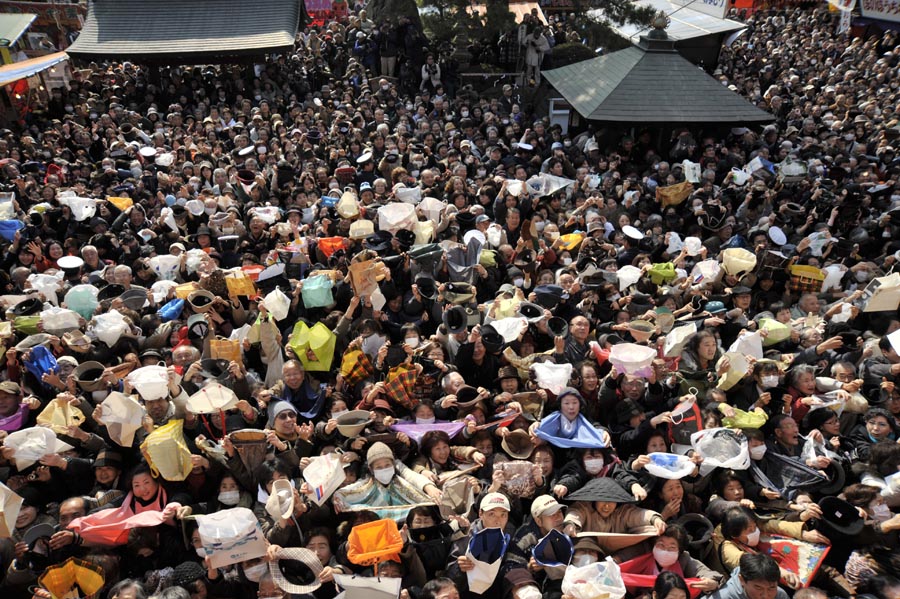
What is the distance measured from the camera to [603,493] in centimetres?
394

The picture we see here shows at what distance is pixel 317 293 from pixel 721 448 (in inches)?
156

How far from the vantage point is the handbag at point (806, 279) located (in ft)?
22.3

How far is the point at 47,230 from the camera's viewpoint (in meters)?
7.86

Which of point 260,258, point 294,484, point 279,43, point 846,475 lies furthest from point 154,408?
point 279,43

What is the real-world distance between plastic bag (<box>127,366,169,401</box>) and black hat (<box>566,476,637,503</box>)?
3.21 metres

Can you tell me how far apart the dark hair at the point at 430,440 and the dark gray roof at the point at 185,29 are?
1433 cm

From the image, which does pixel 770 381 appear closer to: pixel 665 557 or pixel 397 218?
pixel 665 557

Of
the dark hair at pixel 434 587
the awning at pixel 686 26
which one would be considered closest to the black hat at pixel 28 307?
the dark hair at pixel 434 587

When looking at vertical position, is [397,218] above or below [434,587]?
above

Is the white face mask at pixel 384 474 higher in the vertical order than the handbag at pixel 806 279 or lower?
lower

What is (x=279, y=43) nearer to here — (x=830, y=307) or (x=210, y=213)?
(x=210, y=213)

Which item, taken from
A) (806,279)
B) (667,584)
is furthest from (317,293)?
(806,279)

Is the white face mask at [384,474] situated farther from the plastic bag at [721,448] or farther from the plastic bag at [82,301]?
the plastic bag at [82,301]

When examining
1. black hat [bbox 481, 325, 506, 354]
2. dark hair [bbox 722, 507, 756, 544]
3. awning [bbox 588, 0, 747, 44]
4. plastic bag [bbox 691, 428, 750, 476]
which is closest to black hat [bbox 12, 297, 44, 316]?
black hat [bbox 481, 325, 506, 354]
